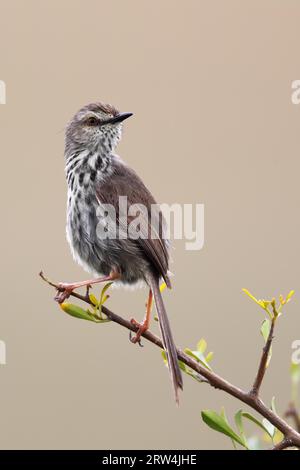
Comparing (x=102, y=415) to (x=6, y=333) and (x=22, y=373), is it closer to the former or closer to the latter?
(x=22, y=373)

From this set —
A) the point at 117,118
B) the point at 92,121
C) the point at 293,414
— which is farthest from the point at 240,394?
the point at 92,121

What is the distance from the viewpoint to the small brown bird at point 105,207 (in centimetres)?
319

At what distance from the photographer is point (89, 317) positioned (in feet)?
7.68

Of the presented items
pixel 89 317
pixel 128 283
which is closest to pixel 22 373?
pixel 128 283

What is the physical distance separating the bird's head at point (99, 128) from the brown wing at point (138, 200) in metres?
0.14

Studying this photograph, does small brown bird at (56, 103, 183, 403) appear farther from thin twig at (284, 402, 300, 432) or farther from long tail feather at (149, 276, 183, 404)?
thin twig at (284, 402, 300, 432)

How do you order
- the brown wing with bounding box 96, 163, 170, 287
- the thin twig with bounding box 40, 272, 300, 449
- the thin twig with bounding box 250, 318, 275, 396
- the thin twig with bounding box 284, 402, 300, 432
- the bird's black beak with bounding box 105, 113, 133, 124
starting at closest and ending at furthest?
the thin twig with bounding box 40, 272, 300, 449, the thin twig with bounding box 250, 318, 275, 396, the thin twig with bounding box 284, 402, 300, 432, the brown wing with bounding box 96, 163, 170, 287, the bird's black beak with bounding box 105, 113, 133, 124

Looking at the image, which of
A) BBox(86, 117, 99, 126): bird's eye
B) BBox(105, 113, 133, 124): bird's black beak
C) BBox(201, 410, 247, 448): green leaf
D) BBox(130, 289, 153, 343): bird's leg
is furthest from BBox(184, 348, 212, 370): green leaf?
BBox(86, 117, 99, 126): bird's eye

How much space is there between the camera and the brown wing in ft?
10.3

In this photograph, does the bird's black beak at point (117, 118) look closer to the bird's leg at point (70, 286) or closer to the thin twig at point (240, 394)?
the bird's leg at point (70, 286)

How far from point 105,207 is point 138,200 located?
146mm

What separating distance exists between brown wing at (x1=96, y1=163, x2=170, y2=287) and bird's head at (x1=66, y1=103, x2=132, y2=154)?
142mm

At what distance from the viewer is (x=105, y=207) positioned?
3.36 metres

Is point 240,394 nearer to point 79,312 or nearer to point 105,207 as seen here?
point 79,312
